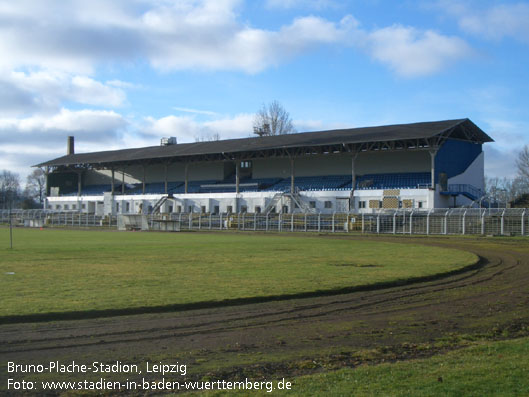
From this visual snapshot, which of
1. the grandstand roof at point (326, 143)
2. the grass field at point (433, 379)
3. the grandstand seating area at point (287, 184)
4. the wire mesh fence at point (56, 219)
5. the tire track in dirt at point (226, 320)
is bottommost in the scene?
the tire track in dirt at point (226, 320)

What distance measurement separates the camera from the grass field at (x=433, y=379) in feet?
21.1

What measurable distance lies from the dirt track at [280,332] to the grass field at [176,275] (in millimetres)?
1192

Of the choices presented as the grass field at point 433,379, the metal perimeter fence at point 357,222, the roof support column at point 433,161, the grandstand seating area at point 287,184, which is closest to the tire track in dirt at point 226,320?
the grass field at point 433,379

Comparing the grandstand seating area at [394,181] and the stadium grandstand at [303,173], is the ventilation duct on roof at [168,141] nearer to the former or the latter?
the stadium grandstand at [303,173]

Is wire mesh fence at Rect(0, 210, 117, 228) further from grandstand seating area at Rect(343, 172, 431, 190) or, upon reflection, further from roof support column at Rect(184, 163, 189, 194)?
grandstand seating area at Rect(343, 172, 431, 190)

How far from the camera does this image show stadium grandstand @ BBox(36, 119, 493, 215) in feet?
198

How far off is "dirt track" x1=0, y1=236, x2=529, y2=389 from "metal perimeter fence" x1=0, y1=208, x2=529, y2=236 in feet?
108

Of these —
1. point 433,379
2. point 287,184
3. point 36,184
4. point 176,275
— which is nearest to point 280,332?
point 433,379

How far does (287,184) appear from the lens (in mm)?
72688

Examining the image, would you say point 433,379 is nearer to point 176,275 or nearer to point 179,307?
point 179,307

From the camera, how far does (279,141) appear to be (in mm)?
72562

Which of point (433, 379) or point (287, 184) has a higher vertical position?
point (287, 184)

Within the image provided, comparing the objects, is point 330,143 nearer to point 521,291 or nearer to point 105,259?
point 105,259

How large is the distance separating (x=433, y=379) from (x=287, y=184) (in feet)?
216
